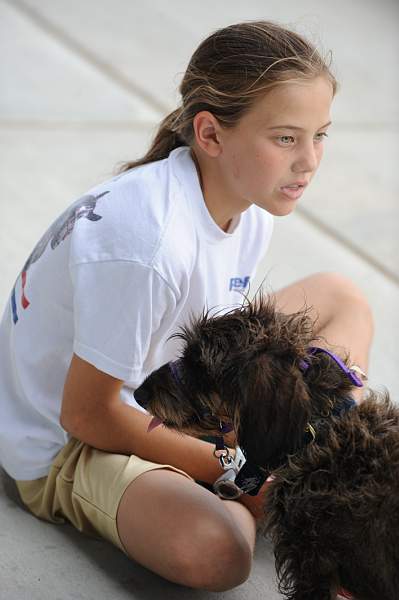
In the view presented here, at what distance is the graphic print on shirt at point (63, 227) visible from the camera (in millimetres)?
3281

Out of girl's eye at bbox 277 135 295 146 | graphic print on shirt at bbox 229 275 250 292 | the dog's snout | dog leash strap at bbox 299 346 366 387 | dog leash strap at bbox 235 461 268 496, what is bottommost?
dog leash strap at bbox 235 461 268 496

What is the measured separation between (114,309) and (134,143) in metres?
3.62

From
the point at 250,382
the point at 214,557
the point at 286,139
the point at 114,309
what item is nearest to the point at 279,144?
the point at 286,139

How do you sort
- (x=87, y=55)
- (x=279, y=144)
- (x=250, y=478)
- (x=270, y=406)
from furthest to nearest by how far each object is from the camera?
(x=87, y=55), (x=279, y=144), (x=250, y=478), (x=270, y=406)

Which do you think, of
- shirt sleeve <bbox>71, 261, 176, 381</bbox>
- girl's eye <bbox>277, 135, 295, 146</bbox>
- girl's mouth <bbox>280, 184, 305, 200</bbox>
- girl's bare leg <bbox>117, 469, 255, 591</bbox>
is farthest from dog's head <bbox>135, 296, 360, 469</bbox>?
girl's eye <bbox>277, 135, 295, 146</bbox>

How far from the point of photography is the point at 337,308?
4105mm

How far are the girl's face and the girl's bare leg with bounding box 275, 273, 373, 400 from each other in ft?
2.27

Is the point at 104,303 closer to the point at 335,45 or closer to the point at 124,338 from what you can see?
the point at 124,338

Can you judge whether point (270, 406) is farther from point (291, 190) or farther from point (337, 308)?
point (337, 308)

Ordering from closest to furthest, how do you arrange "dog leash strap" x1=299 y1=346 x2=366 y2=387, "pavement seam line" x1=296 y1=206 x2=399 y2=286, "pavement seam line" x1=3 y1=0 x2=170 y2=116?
1. "dog leash strap" x1=299 y1=346 x2=366 y2=387
2. "pavement seam line" x1=296 y1=206 x2=399 y2=286
3. "pavement seam line" x1=3 y1=0 x2=170 y2=116

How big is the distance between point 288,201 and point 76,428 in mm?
1013

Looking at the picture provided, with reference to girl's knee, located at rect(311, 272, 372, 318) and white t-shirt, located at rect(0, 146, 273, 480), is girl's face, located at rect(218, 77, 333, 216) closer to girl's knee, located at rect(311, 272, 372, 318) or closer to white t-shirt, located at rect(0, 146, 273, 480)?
white t-shirt, located at rect(0, 146, 273, 480)

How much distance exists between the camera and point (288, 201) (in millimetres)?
3393

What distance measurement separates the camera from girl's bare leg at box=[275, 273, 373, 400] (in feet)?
13.0
